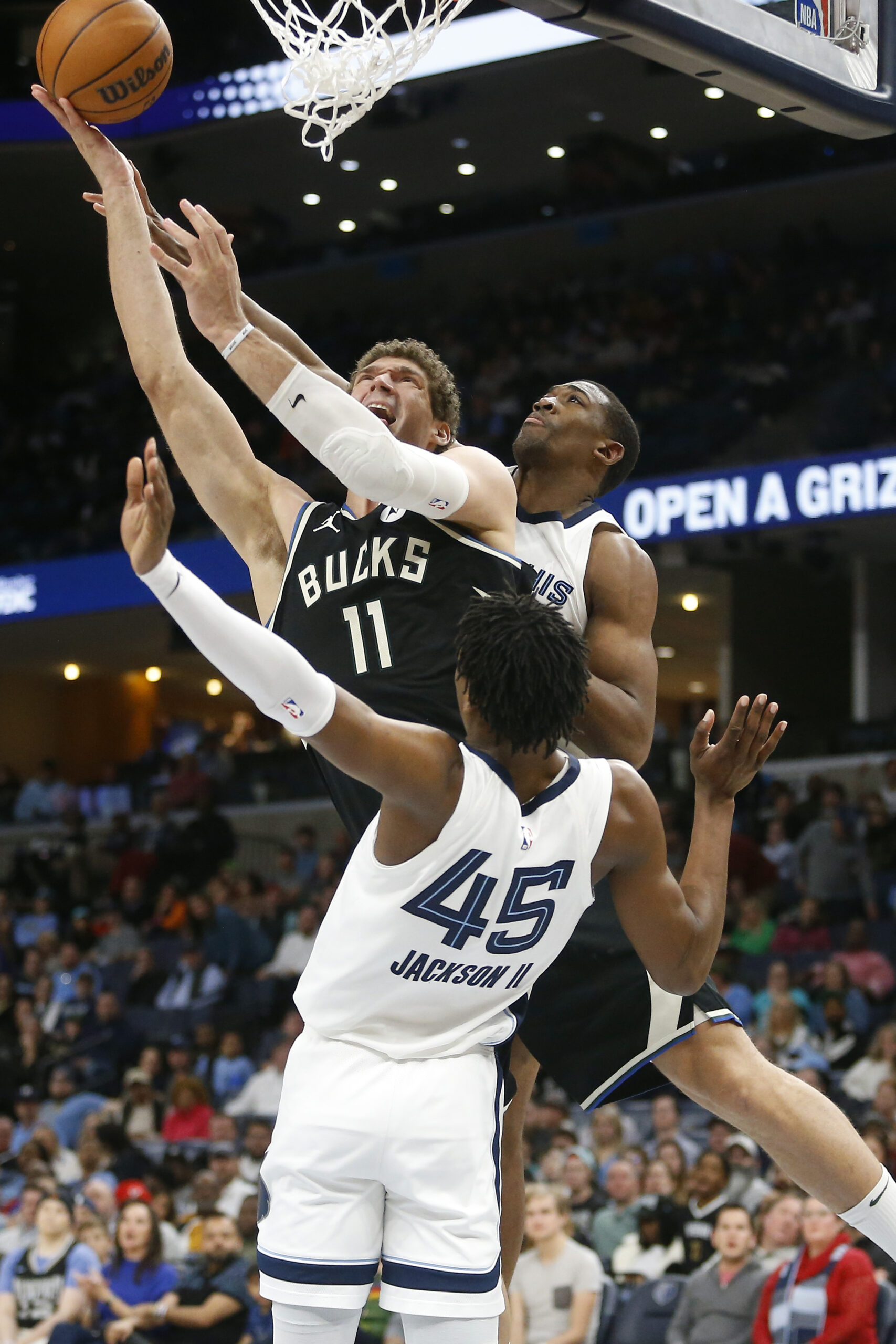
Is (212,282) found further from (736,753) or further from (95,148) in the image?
(736,753)

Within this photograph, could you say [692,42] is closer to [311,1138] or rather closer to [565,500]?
[565,500]

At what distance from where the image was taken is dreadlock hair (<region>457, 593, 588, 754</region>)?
9.83 ft

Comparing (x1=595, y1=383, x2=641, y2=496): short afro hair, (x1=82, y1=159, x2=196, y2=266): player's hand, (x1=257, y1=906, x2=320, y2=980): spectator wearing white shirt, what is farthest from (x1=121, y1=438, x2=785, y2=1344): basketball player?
(x1=257, y1=906, x2=320, y2=980): spectator wearing white shirt

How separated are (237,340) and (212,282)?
149 millimetres

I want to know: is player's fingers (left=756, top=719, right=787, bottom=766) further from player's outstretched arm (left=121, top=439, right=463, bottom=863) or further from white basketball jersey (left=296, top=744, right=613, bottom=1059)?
player's outstretched arm (left=121, top=439, right=463, bottom=863)

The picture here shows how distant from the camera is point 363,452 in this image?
3.22 m

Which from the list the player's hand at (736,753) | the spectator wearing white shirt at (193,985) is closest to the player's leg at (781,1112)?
the player's hand at (736,753)

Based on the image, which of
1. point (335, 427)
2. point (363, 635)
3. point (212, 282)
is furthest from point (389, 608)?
point (212, 282)

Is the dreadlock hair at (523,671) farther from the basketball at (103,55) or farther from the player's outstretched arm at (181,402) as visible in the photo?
the basketball at (103,55)

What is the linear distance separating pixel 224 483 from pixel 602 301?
610 inches

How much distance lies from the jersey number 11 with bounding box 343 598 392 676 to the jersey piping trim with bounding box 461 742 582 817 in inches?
16.0

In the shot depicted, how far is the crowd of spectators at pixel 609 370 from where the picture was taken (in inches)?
579

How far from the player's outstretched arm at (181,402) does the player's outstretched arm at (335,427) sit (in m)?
0.13

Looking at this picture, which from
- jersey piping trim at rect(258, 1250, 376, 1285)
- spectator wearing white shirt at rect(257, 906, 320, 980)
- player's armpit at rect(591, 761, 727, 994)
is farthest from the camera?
spectator wearing white shirt at rect(257, 906, 320, 980)
